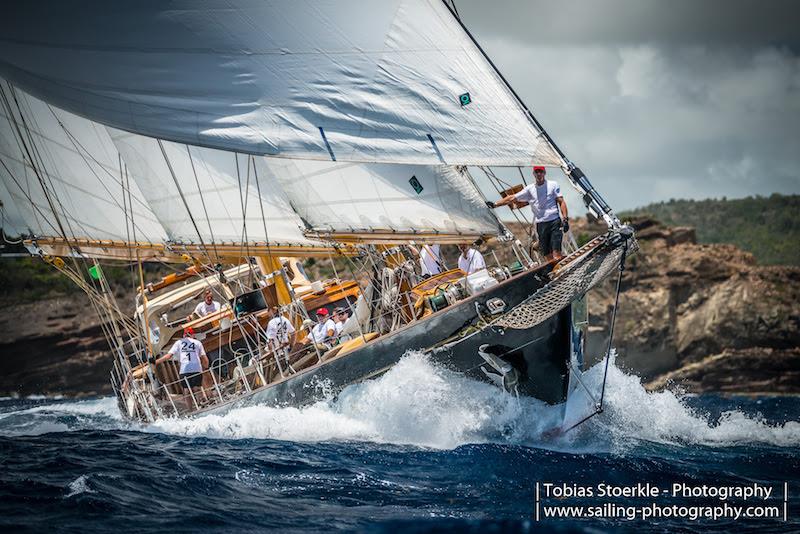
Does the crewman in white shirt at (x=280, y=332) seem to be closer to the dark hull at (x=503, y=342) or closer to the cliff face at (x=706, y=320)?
the dark hull at (x=503, y=342)

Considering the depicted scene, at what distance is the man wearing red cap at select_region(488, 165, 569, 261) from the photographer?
36.2 ft

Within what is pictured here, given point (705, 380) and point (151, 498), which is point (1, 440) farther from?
point (705, 380)

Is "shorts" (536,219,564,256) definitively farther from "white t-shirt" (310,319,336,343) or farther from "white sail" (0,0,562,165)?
"white t-shirt" (310,319,336,343)

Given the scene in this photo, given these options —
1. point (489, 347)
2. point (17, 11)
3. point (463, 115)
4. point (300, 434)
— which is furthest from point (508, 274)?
point (17, 11)

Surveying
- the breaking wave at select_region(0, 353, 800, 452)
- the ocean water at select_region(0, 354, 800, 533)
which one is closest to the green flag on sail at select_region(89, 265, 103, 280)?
the ocean water at select_region(0, 354, 800, 533)

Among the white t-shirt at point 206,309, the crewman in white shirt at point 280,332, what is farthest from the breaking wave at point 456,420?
the white t-shirt at point 206,309

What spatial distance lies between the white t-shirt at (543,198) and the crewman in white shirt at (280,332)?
551cm

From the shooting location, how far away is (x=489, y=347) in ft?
38.8

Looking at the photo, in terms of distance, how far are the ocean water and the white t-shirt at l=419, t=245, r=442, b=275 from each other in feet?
11.7

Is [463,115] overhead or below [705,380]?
overhead

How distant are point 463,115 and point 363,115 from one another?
53.9 inches

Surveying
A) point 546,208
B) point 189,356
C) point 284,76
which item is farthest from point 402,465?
point 189,356

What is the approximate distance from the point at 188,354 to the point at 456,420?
596 cm

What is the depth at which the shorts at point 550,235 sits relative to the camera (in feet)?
37.2
